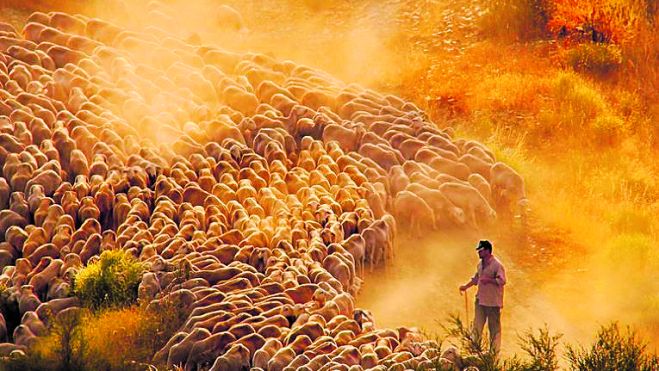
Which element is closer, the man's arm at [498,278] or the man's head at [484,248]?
the man's head at [484,248]

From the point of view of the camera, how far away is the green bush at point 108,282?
14.6 meters

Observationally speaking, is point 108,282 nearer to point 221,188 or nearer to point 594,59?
point 221,188

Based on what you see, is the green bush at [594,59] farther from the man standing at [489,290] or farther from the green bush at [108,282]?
the green bush at [108,282]

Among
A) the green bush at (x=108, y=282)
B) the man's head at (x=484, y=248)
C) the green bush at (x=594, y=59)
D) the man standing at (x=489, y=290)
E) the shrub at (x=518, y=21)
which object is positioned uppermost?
the shrub at (x=518, y=21)

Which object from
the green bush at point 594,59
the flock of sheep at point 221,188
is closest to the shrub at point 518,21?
the green bush at point 594,59

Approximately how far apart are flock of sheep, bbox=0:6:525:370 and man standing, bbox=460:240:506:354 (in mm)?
1257

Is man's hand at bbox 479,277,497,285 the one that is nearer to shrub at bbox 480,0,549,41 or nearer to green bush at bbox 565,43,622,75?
green bush at bbox 565,43,622,75

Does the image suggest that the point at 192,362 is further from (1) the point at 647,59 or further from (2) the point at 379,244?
(1) the point at 647,59

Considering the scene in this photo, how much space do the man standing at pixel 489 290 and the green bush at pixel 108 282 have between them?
4.34 m

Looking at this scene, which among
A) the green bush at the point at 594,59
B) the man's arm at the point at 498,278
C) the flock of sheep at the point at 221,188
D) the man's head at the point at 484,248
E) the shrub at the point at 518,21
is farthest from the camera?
the shrub at the point at 518,21

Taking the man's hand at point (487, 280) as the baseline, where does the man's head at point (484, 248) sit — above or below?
above

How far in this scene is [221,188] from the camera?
56.8 ft

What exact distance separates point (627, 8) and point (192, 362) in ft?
60.3

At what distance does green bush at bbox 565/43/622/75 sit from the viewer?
25953 mm
